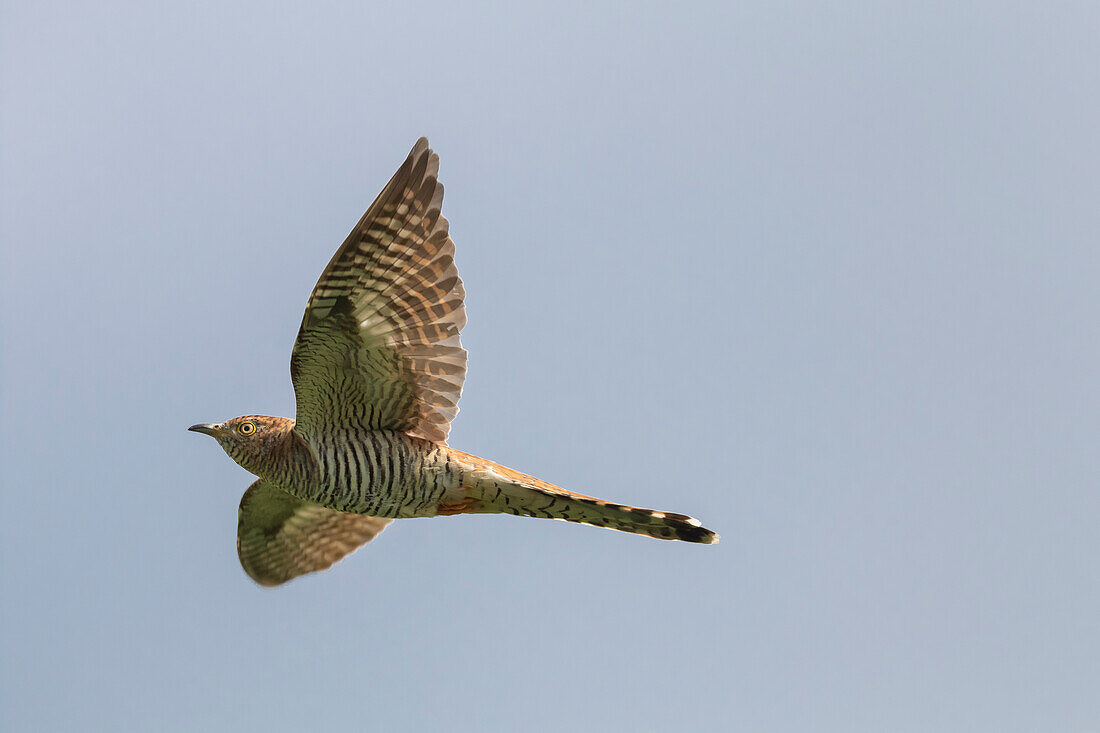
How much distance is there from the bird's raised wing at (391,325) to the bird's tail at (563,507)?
0.54 metres

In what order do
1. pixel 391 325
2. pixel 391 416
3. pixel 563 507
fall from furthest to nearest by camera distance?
pixel 391 416
pixel 563 507
pixel 391 325

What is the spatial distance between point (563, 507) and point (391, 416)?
5.05ft

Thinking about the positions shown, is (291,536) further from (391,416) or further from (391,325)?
(391,325)

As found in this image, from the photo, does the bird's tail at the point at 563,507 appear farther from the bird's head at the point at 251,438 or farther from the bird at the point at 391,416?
the bird's head at the point at 251,438

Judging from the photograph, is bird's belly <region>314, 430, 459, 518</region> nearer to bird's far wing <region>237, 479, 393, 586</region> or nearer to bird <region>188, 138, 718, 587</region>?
bird <region>188, 138, 718, 587</region>

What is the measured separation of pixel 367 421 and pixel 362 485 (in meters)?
0.52

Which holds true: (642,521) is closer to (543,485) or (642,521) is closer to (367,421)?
(543,485)

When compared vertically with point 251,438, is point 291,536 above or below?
below

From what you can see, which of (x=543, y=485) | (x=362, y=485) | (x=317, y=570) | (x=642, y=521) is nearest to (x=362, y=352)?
(x=362, y=485)

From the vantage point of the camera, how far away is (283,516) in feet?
35.2

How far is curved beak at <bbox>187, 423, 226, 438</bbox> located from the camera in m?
8.88

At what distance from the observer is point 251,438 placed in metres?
8.77

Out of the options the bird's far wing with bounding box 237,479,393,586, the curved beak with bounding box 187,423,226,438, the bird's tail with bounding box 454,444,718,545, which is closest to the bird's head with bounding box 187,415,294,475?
the curved beak with bounding box 187,423,226,438

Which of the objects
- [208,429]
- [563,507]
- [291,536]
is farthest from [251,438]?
[563,507]
